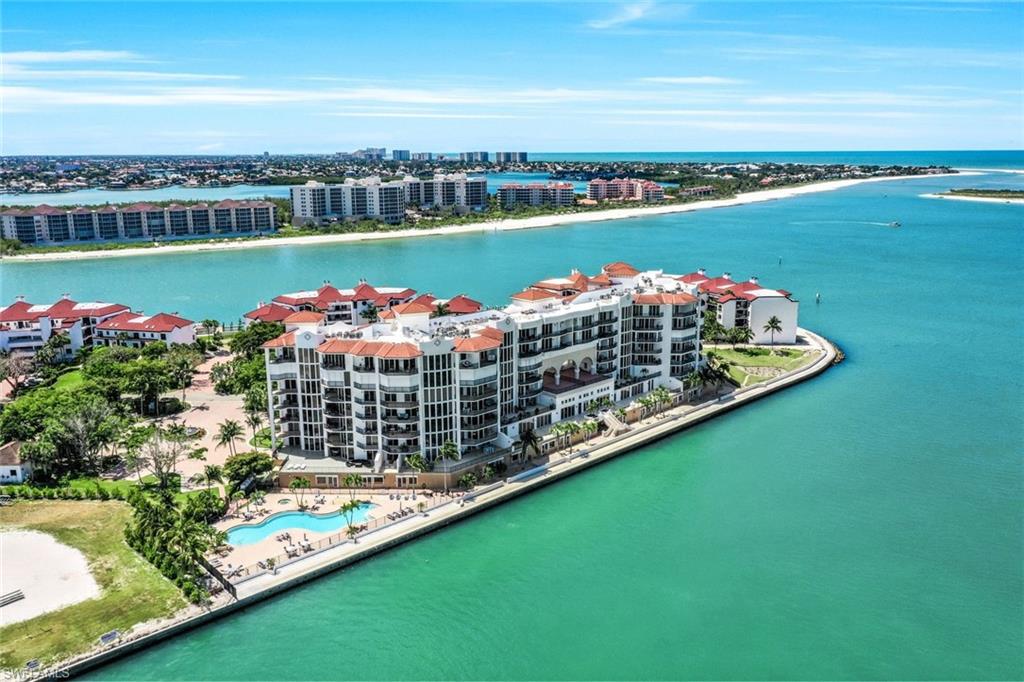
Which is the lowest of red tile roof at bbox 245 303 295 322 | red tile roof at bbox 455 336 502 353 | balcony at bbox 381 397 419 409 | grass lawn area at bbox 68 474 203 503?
grass lawn area at bbox 68 474 203 503

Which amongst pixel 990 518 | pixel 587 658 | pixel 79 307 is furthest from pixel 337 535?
pixel 79 307


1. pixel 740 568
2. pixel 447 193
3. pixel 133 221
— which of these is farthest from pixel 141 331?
pixel 447 193

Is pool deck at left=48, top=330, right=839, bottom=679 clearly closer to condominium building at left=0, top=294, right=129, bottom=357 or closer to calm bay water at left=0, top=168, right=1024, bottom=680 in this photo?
calm bay water at left=0, top=168, right=1024, bottom=680

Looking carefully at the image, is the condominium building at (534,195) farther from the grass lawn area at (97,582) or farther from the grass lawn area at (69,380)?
the grass lawn area at (97,582)

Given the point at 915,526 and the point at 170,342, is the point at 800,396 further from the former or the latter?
the point at 170,342

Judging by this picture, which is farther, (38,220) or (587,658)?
(38,220)

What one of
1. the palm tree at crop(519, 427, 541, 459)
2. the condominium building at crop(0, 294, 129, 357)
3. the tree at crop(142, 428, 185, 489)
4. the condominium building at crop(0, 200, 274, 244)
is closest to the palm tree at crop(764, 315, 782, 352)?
the palm tree at crop(519, 427, 541, 459)
